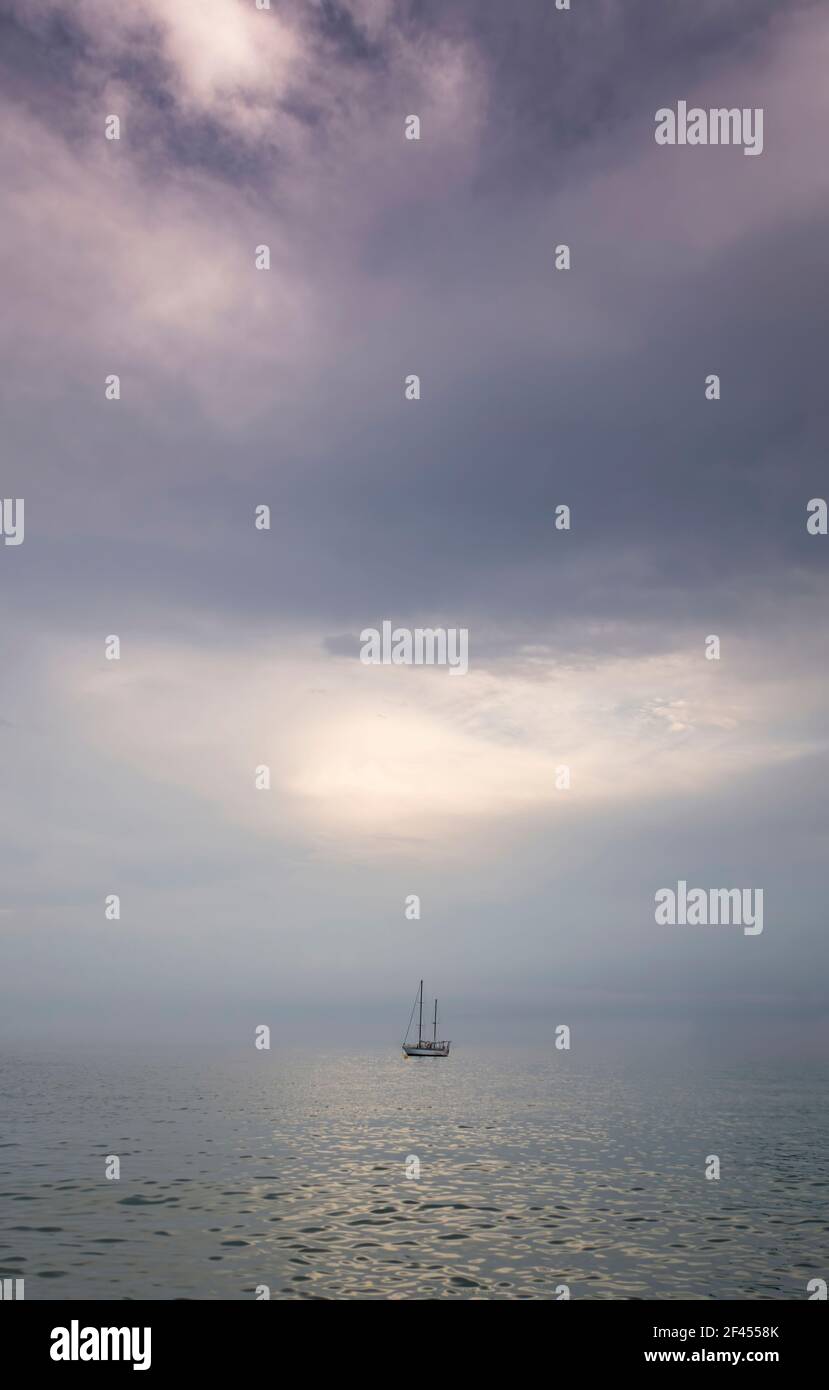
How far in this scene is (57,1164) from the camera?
176 feet

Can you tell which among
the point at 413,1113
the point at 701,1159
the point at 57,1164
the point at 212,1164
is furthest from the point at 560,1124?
the point at 57,1164

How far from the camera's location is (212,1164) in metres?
55.1

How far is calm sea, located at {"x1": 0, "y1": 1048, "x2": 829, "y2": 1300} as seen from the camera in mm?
30688

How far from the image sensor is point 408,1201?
4381cm

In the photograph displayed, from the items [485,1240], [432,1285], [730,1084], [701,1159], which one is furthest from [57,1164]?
[730,1084]

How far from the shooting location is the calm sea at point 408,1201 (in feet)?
101

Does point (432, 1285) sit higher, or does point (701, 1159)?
point (432, 1285)

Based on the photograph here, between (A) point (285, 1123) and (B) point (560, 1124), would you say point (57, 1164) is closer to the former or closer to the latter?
(A) point (285, 1123)
